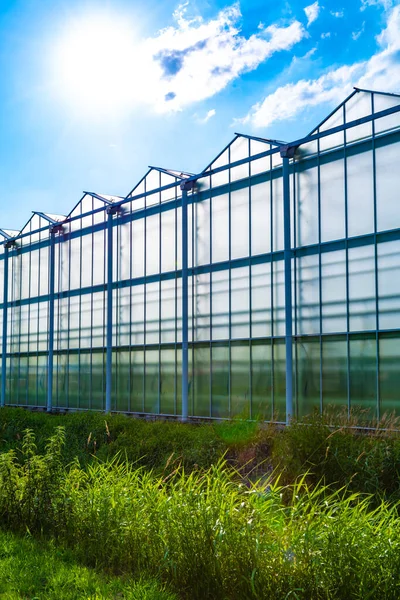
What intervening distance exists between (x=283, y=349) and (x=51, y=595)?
565 inches

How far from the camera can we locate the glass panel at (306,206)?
20.8 metres

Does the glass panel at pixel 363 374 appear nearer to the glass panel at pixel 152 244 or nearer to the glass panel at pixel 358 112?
the glass panel at pixel 358 112

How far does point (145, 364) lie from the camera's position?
2703 cm

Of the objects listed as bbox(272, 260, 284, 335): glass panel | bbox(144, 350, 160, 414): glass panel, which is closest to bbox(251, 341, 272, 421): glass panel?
bbox(272, 260, 284, 335): glass panel

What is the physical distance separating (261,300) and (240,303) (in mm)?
1048

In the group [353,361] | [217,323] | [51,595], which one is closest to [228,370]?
[217,323]

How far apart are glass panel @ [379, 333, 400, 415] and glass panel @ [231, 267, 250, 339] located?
17.3ft

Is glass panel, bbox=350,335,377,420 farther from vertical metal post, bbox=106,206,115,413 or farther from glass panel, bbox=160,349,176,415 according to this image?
vertical metal post, bbox=106,206,115,413

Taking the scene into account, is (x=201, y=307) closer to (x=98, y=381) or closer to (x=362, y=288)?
(x=362, y=288)

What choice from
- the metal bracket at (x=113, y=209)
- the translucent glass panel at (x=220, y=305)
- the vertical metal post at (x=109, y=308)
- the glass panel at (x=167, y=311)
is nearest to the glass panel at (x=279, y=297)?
the translucent glass panel at (x=220, y=305)

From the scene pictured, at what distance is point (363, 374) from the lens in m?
18.8

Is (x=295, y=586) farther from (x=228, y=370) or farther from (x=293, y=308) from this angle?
(x=228, y=370)

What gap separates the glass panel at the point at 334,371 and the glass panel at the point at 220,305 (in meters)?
4.45

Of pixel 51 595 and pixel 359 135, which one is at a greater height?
pixel 359 135
